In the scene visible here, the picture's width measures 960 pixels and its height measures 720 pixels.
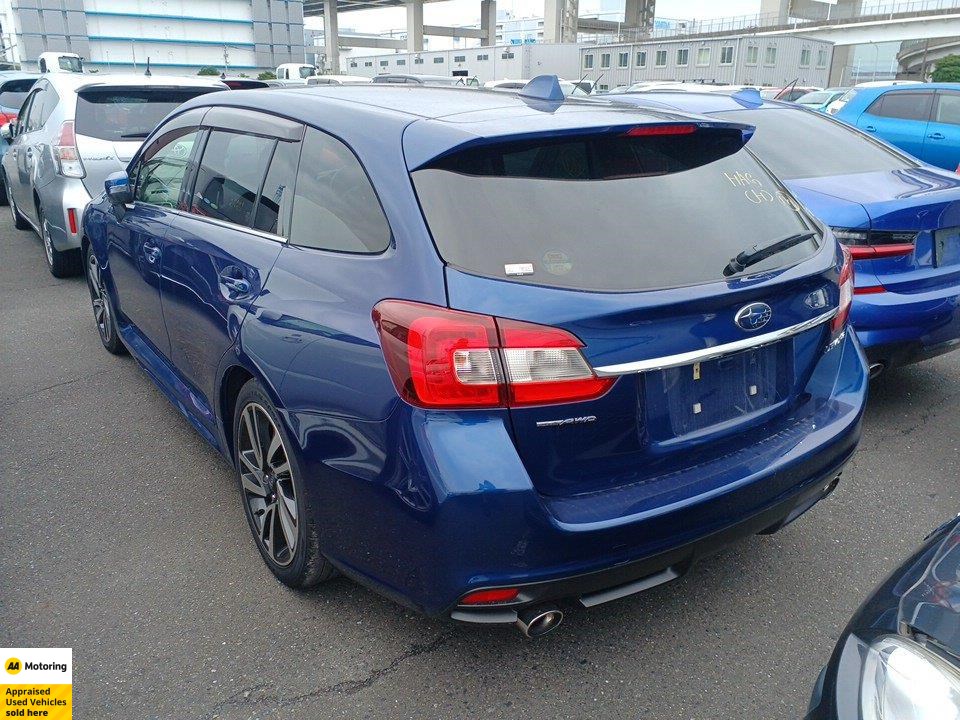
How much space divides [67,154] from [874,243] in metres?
5.96

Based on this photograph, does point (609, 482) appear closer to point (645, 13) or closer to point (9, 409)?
point (9, 409)

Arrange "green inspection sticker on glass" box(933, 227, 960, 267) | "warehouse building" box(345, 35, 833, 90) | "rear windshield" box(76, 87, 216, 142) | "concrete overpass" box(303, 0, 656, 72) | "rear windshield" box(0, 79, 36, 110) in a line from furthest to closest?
"concrete overpass" box(303, 0, 656, 72) < "warehouse building" box(345, 35, 833, 90) < "rear windshield" box(0, 79, 36, 110) < "rear windshield" box(76, 87, 216, 142) < "green inspection sticker on glass" box(933, 227, 960, 267)

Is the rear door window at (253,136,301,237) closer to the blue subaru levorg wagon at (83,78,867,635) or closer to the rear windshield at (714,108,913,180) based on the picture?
the blue subaru levorg wagon at (83,78,867,635)

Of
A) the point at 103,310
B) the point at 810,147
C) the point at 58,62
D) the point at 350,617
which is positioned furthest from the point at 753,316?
the point at 58,62

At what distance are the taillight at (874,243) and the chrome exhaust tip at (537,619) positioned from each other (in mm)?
2577

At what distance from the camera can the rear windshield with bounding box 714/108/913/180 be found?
467 centimetres

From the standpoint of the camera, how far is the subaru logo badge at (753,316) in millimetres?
2250

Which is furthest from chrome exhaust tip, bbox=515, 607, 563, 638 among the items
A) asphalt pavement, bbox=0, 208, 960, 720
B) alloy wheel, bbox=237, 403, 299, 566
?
alloy wheel, bbox=237, 403, 299, 566

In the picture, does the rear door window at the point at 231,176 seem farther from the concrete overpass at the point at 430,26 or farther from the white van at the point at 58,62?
the concrete overpass at the point at 430,26

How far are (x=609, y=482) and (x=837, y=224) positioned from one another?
2.38 metres

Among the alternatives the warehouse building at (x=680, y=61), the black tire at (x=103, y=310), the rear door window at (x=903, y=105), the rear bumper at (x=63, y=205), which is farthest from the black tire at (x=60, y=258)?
the warehouse building at (x=680, y=61)

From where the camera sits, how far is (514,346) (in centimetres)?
200

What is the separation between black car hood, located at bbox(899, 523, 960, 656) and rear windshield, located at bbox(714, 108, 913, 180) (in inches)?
126

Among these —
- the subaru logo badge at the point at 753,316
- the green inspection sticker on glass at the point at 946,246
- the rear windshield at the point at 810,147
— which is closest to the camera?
the subaru logo badge at the point at 753,316
